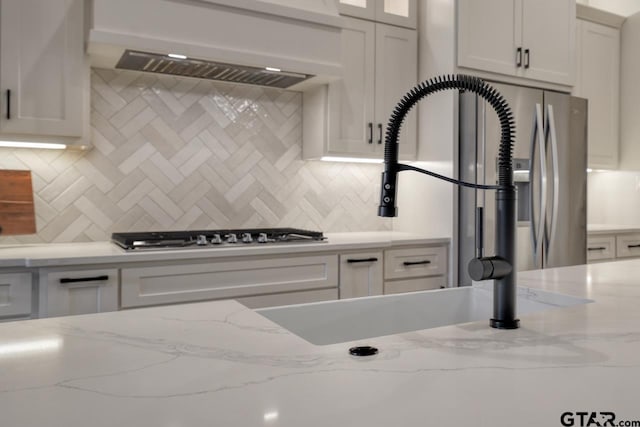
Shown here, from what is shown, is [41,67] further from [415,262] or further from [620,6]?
[620,6]

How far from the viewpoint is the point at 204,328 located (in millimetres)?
944

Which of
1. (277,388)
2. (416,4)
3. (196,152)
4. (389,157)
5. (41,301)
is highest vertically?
(416,4)

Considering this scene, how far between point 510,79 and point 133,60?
2293 mm

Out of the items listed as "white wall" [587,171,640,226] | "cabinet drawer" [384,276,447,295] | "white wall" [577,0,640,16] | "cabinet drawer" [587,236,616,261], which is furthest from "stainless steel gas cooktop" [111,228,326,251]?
"white wall" [577,0,640,16]

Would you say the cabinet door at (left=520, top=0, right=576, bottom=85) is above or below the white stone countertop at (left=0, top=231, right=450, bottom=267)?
above

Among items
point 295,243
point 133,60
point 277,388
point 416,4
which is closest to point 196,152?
point 133,60

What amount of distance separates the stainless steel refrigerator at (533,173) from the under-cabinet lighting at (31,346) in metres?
2.53

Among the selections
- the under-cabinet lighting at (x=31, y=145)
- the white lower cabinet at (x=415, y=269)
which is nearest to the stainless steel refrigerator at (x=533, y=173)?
the white lower cabinet at (x=415, y=269)

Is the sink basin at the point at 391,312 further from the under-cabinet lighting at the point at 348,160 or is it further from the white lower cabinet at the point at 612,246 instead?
the white lower cabinet at the point at 612,246

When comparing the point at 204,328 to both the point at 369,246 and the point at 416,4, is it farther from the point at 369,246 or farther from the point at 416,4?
the point at 416,4

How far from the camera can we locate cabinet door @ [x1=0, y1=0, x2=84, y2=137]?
86.7 inches

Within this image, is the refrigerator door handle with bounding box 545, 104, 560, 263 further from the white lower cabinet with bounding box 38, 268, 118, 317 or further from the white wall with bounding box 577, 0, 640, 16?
the white lower cabinet with bounding box 38, 268, 118, 317

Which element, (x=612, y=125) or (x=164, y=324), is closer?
(x=164, y=324)

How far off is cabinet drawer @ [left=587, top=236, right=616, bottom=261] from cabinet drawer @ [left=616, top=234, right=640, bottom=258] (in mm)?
60
